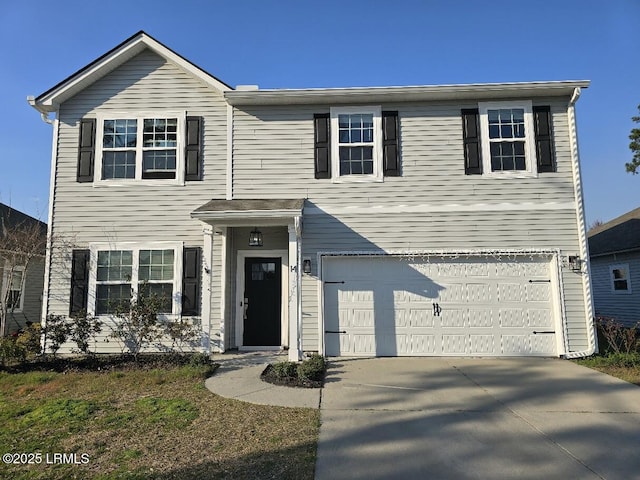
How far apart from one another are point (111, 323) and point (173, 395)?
380 cm

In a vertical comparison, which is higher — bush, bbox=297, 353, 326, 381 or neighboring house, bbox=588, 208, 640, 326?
neighboring house, bbox=588, 208, 640, 326

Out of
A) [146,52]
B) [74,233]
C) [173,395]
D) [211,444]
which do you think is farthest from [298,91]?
[211,444]

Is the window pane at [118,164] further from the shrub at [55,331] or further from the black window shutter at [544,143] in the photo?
the black window shutter at [544,143]

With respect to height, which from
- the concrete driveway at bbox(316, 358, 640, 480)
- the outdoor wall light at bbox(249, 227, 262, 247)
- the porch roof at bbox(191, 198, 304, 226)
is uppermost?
the porch roof at bbox(191, 198, 304, 226)

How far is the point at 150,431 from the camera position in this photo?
4473mm

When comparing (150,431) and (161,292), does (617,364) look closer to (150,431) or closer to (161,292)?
(150,431)

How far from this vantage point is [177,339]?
8.80 meters

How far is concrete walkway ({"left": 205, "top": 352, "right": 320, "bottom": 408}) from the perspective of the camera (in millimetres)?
5551

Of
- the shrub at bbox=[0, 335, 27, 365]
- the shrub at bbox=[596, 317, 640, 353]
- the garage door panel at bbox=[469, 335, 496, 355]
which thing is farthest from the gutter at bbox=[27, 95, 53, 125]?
the shrub at bbox=[596, 317, 640, 353]

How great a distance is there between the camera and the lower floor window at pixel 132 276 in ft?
29.3

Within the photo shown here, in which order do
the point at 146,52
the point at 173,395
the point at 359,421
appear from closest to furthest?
the point at 359,421 → the point at 173,395 → the point at 146,52

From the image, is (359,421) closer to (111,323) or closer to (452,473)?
(452,473)

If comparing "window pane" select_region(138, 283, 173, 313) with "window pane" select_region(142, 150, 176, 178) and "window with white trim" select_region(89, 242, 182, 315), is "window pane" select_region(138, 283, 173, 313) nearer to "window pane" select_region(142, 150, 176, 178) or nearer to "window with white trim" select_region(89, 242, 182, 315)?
"window with white trim" select_region(89, 242, 182, 315)

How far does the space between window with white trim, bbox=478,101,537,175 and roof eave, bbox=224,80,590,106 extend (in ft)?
0.90
